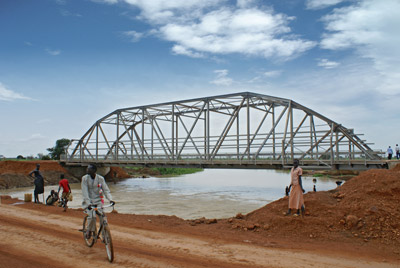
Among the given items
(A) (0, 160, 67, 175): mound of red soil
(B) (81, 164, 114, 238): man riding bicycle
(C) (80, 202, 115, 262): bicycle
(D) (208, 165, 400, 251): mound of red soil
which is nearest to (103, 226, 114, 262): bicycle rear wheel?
(C) (80, 202, 115, 262): bicycle

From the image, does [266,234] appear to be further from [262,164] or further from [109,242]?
[262,164]

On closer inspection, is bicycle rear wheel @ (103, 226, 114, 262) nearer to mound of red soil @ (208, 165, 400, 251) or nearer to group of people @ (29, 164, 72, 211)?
mound of red soil @ (208, 165, 400, 251)

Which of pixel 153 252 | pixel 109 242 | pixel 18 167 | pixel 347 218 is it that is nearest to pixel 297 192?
pixel 347 218

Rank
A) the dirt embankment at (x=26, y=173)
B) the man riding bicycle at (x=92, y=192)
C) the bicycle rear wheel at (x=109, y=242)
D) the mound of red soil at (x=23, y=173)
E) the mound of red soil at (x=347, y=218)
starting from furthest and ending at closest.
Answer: the dirt embankment at (x=26, y=173), the mound of red soil at (x=23, y=173), the mound of red soil at (x=347, y=218), the man riding bicycle at (x=92, y=192), the bicycle rear wheel at (x=109, y=242)

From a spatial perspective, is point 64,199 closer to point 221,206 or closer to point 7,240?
point 7,240

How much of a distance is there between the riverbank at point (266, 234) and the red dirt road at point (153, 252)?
0.02m

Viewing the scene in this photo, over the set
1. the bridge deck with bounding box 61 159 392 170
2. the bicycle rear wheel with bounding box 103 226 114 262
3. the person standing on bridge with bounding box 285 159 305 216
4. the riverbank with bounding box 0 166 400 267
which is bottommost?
the riverbank with bounding box 0 166 400 267

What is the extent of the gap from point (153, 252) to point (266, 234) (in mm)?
3389

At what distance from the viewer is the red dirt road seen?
5.90m

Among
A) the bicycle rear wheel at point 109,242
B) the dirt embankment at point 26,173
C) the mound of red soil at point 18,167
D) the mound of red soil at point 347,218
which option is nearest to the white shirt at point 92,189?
the bicycle rear wheel at point 109,242

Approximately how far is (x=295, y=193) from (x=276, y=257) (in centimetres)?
324

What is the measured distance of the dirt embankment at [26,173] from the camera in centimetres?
3122

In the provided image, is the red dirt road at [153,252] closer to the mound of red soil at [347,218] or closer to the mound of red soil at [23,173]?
the mound of red soil at [347,218]

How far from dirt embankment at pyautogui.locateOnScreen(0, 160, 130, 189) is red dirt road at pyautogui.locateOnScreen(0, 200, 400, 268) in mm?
25826
